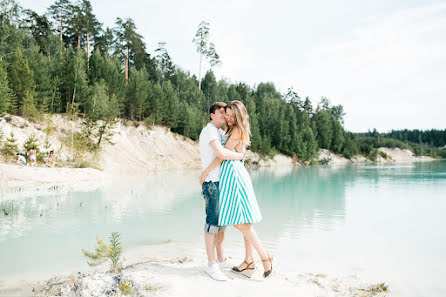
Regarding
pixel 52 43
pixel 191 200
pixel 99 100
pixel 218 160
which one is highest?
pixel 52 43

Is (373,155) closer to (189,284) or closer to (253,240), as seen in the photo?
(253,240)

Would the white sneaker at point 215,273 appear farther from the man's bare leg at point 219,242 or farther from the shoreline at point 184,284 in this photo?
the man's bare leg at point 219,242

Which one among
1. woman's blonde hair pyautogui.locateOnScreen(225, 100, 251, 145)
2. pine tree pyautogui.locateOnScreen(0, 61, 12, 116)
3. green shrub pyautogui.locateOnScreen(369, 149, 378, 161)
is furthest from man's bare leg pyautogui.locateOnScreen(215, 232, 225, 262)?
green shrub pyautogui.locateOnScreen(369, 149, 378, 161)

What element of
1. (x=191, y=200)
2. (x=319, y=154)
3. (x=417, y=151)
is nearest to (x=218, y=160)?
(x=191, y=200)

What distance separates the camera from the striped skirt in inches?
171

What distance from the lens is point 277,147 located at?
63.0 meters

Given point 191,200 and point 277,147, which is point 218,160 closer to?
point 191,200

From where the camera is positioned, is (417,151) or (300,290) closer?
(300,290)

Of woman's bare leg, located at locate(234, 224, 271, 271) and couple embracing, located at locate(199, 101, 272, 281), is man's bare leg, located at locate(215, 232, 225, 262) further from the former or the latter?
woman's bare leg, located at locate(234, 224, 271, 271)

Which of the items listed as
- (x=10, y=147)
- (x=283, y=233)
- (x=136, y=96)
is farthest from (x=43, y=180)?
(x=136, y=96)

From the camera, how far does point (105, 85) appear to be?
36.0 m

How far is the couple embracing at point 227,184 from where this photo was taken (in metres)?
4.36

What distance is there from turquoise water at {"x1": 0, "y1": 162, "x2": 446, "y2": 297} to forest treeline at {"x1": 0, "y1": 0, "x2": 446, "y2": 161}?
18.4 m

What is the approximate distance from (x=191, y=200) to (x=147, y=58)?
43402 millimetres
